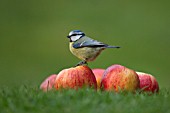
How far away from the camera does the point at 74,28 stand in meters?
15.2

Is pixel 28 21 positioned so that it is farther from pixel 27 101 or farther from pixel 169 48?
pixel 27 101

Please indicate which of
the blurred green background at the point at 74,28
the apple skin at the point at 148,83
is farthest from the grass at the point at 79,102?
the blurred green background at the point at 74,28

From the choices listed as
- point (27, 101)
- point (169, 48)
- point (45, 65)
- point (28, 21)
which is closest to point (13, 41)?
point (28, 21)

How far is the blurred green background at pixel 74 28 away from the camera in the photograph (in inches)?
459

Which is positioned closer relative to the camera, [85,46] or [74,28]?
[85,46]

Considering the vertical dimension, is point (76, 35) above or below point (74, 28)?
above

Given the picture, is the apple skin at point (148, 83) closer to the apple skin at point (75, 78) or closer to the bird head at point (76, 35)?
the apple skin at point (75, 78)

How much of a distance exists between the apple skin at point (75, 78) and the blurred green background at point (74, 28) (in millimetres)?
4273

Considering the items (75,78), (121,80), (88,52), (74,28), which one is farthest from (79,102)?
(74,28)

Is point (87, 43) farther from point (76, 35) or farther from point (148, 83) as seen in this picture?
point (148, 83)

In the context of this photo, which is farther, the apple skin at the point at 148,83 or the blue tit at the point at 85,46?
the apple skin at the point at 148,83

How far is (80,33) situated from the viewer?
539 centimetres

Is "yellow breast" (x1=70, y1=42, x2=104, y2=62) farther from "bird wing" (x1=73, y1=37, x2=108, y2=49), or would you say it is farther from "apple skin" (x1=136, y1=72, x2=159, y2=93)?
"apple skin" (x1=136, y1=72, x2=159, y2=93)

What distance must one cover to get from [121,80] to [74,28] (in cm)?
1020
